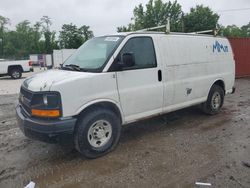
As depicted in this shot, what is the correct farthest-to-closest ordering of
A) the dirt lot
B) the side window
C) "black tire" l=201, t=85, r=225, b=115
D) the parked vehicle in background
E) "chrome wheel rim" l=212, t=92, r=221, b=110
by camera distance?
the parked vehicle in background < "chrome wheel rim" l=212, t=92, r=221, b=110 < "black tire" l=201, t=85, r=225, b=115 < the side window < the dirt lot

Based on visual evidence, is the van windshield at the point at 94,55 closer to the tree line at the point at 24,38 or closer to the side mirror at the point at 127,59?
the side mirror at the point at 127,59

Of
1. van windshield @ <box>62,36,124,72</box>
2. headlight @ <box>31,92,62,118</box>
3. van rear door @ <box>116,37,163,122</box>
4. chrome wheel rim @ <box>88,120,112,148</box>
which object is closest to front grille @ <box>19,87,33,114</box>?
headlight @ <box>31,92,62,118</box>

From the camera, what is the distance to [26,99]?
453 centimetres

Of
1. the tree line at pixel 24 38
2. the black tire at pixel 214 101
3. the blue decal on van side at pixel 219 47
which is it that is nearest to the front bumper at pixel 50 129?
the black tire at pixel 214 101

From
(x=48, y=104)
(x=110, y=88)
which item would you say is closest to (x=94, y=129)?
(x=110, y=88)

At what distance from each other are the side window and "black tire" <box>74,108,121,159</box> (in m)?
1.04

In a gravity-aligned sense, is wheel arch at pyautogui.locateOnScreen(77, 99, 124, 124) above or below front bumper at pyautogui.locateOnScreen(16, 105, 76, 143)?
above

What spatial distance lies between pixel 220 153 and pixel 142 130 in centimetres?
189

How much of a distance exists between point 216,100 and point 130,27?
114ft

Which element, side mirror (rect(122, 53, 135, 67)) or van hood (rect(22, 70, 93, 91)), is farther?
side mirror (rect(122, 53, 135, 67))

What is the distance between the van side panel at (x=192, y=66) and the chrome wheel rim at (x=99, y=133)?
4.93 ft

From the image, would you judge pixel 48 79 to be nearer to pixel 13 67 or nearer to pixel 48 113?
pixel 48 113

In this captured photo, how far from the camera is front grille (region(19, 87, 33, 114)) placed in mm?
4375

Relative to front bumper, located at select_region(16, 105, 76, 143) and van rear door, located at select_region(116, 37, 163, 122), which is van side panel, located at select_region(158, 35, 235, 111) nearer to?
van rear door, located at select_region(116, 37, 163, 122)
